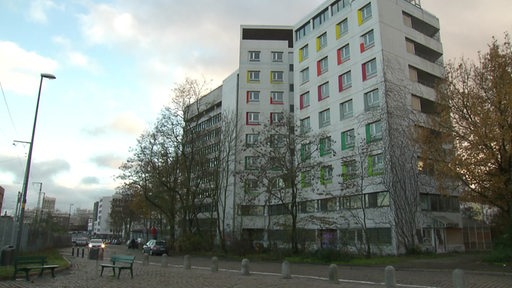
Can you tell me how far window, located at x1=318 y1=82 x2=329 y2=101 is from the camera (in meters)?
46.6

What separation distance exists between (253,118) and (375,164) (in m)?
24.8

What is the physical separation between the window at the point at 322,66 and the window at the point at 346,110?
17.6 ft

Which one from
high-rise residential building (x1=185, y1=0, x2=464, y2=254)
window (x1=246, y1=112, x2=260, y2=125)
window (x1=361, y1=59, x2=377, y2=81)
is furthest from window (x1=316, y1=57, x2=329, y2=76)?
window (x1=246, y1=112, x2=260, y2=125)

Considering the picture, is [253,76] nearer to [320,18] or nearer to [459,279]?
[320,18]

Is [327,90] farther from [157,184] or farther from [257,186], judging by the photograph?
[157,184]

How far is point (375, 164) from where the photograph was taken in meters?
36.8

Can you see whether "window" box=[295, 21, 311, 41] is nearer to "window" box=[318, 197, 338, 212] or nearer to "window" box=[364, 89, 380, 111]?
"window" box=[364, 89, 380, 111]

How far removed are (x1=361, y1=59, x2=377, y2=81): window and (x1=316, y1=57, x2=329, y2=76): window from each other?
20.5ft

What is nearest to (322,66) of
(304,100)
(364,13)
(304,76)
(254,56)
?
(304,76)

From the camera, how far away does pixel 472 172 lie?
76.3 feet

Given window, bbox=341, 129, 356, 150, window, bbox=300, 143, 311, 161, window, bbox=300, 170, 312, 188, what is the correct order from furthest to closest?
window, bbox=341, 129, 356, 150 → window, bbox=300, 170, 312, 188 → window, bbox=300, 143, 311, 161

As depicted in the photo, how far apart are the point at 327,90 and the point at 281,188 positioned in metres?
16.3

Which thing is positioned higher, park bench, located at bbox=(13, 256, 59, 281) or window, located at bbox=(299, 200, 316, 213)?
window, located at bbox=(299, 200, 316, 213)

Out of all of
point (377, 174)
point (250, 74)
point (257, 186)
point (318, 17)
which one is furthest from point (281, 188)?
point (250, 74)
